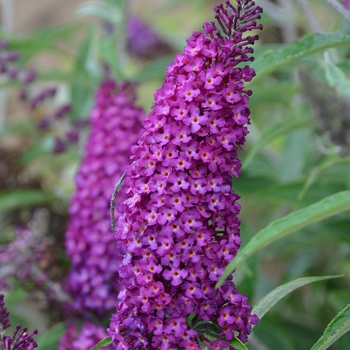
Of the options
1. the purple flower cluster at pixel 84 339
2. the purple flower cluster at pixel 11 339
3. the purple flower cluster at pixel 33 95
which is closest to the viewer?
the purple flower cluster at pixel 11 339

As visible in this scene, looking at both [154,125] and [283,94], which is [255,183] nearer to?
[283,94]

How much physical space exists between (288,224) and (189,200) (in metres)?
0.19

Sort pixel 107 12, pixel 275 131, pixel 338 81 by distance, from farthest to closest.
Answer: pixel 107 12 < pixel 275 131 < pixel 338 81

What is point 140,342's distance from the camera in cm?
107

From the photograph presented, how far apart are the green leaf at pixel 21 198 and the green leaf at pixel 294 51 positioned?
4.35 feet

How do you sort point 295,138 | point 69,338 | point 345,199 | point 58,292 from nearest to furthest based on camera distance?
1. point 345,199
2. point 69,338
3. point 58,292
4. point 295,138

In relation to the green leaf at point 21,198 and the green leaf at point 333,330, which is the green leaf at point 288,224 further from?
the green leaf at point 21,198

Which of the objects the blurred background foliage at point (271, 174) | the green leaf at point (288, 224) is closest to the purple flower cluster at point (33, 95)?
the blurred background foliage at point (271, 174)

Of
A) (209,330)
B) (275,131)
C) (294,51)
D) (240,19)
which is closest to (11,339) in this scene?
(209,330)

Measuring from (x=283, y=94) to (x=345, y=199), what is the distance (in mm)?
1534

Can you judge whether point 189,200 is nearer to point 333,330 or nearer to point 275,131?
point 333,330

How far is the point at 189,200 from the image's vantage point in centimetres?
103

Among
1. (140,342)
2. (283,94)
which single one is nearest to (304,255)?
(283,94)

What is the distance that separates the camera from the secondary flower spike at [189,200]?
1028 millimetres
